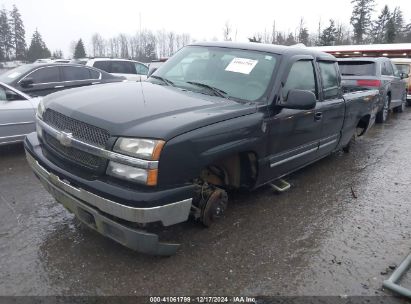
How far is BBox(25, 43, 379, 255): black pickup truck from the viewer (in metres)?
2.73

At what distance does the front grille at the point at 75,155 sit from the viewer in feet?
9.41

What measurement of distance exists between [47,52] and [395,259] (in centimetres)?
7699

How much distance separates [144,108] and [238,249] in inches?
60.0

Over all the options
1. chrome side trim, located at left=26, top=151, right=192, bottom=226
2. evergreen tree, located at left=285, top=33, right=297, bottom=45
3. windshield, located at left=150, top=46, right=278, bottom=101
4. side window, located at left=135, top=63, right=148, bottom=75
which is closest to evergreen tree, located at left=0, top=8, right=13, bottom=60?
evergreen tree, located at left=285, top=33, right=297, bottom=45

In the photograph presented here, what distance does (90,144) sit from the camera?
2881 mm

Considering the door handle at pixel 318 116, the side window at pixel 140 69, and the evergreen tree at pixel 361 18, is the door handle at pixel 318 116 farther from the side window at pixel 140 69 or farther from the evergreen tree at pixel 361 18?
the evergreen tree at pixel 361 18

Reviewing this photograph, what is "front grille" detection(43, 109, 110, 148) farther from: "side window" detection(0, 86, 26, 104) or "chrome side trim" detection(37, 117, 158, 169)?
"side window" detection(0, 86, 26, 104)

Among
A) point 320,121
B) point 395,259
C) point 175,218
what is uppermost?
point 320,121

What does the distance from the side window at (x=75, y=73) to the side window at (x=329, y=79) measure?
5.27 meters

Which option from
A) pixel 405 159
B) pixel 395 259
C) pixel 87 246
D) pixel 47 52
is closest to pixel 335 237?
pixel 395 259

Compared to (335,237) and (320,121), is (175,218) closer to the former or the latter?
(335,237)

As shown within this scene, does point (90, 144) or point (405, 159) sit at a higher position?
point (90, 144)

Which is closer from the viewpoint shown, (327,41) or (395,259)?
(395,259)

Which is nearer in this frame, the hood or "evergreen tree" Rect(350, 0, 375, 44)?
the hood
